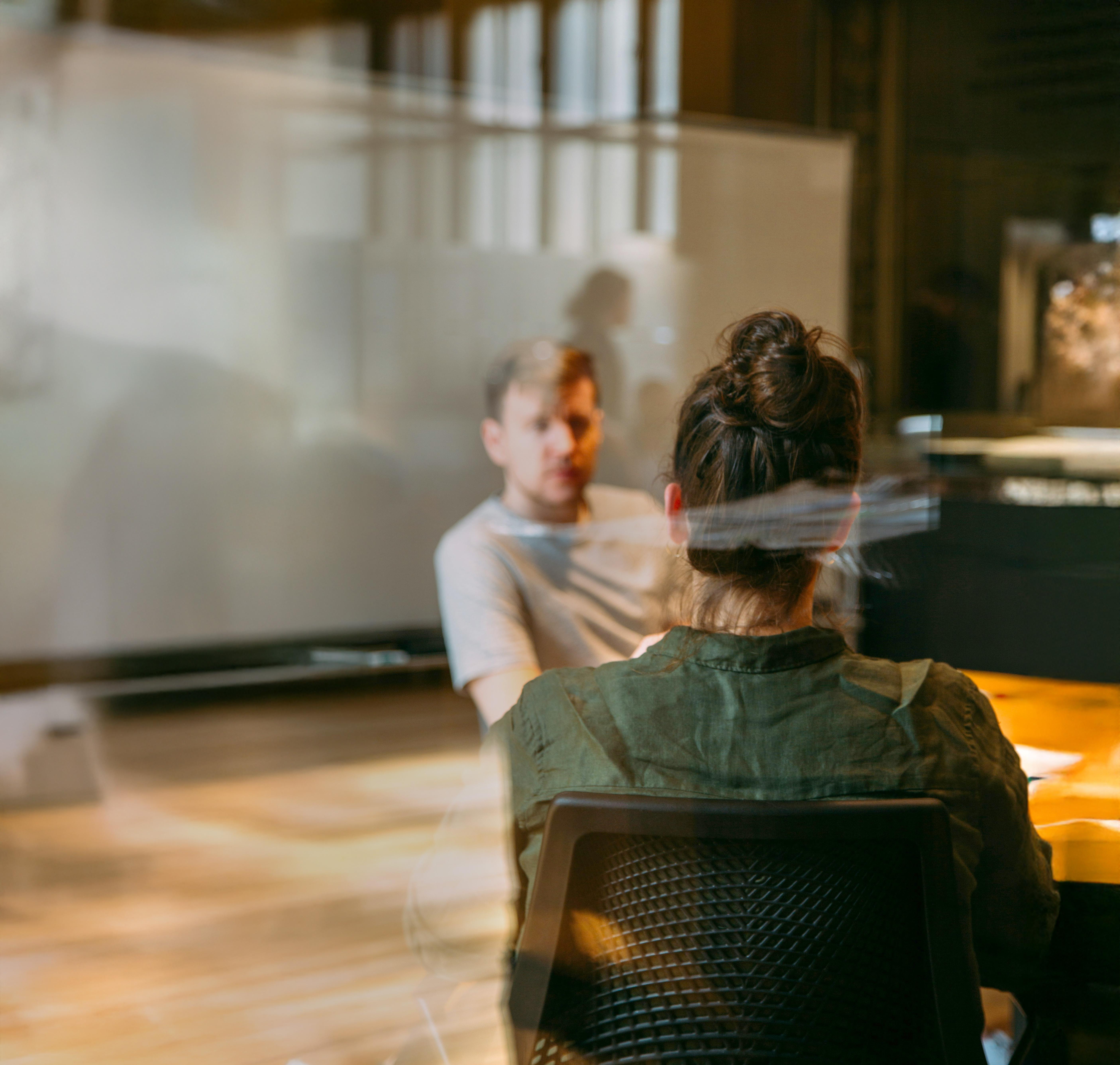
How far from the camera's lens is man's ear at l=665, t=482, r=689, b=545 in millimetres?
930

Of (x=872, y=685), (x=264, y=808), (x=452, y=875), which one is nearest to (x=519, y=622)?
(x=452, y=875)

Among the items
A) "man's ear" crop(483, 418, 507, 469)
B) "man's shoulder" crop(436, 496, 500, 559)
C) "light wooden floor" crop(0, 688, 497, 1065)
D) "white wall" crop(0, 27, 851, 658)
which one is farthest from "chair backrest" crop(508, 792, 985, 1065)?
"white wall" crop(0, 27, 851, 658)

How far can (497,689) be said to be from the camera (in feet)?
4.22

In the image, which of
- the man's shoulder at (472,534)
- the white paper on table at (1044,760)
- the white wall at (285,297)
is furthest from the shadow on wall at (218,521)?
the white paper on table at (1044,760)

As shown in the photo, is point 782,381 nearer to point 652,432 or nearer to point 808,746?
point 808,746

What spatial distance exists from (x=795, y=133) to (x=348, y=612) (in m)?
2.22

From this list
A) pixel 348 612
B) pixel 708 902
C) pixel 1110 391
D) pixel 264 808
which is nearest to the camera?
pixel 708 902

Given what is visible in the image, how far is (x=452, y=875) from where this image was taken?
4.23 feet

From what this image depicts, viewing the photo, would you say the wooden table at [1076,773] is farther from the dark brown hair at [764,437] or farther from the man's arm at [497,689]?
the man's arm at [497,689]

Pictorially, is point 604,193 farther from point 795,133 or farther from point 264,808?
point 264,808

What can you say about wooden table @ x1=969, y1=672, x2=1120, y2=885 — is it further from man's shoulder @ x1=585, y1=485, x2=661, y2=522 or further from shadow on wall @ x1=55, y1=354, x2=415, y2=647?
shadow on wall @ x1=55, y1=354, x2=415, y2=647

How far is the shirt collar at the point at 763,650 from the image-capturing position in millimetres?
868

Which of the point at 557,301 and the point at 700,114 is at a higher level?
the point at 700,114

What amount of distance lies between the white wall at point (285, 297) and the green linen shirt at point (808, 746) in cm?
239
